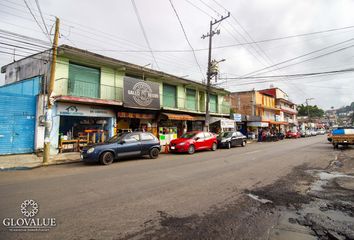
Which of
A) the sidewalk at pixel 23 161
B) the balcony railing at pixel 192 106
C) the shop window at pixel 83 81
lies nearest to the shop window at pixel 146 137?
the sidewalk at pixel 23 161

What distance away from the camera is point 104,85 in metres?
14.9

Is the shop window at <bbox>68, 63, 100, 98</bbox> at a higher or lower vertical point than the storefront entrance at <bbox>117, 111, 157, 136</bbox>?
higher

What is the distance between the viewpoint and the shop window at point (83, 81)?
1358 cm

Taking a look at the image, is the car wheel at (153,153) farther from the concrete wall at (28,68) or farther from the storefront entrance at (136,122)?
the concrete wall at (28,68)

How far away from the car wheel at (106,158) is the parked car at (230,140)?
10.9m

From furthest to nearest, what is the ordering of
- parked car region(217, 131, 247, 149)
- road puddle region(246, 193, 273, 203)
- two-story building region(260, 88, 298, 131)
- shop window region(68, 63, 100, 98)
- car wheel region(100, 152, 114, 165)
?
two-story building region(260, 88, 298, 131)
parked car region(217, 131, 247, 149)
shop window region(68, 63, 100, 98)
car wheel region(100, 152, 114, 165)
road puddle region(246, 193, 273, 203)

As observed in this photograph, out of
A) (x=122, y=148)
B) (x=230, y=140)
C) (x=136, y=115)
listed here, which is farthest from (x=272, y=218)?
(x=230, y=140)

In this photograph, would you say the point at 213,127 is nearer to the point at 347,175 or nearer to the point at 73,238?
the point at 347,175

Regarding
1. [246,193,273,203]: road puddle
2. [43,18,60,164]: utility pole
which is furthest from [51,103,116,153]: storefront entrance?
[246,193,273,203]: road puddle

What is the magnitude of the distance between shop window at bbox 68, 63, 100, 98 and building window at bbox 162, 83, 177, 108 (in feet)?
22.7

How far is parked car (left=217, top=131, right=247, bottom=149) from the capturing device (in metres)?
18.0

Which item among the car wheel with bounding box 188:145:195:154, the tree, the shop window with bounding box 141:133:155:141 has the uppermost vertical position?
the tree

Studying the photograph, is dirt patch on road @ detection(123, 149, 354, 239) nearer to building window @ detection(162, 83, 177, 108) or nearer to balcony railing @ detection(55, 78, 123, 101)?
balcony railing @ detection(55, 78, 123, 101)

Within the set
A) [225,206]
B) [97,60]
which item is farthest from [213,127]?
[225,206]
